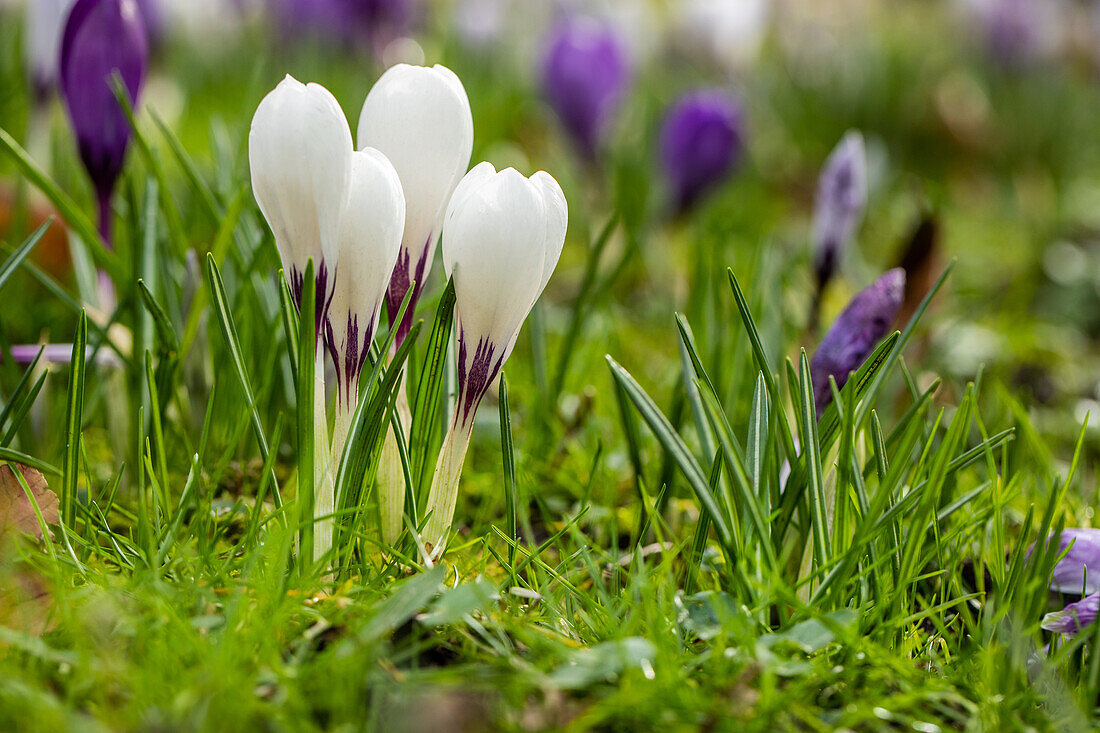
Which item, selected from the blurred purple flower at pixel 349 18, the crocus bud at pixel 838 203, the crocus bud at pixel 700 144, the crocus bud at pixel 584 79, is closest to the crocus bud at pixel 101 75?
the crocus bud at pixel 838 203

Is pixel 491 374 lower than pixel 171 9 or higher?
lower

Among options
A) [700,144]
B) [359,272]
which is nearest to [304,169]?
[359,272]

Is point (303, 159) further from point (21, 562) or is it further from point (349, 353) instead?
point (21, 562)

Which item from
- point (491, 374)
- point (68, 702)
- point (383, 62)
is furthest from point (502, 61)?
point (68, 702)

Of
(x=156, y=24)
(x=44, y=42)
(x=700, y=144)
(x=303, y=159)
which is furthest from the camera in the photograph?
(x=156, y=24)

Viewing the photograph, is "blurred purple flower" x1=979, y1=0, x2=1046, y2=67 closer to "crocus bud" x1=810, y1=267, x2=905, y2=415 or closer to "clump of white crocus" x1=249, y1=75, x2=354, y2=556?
"crocus bud" x1=810, y1=267, x2=905, y2=415

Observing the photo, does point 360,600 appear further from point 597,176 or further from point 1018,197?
point 1018,197
